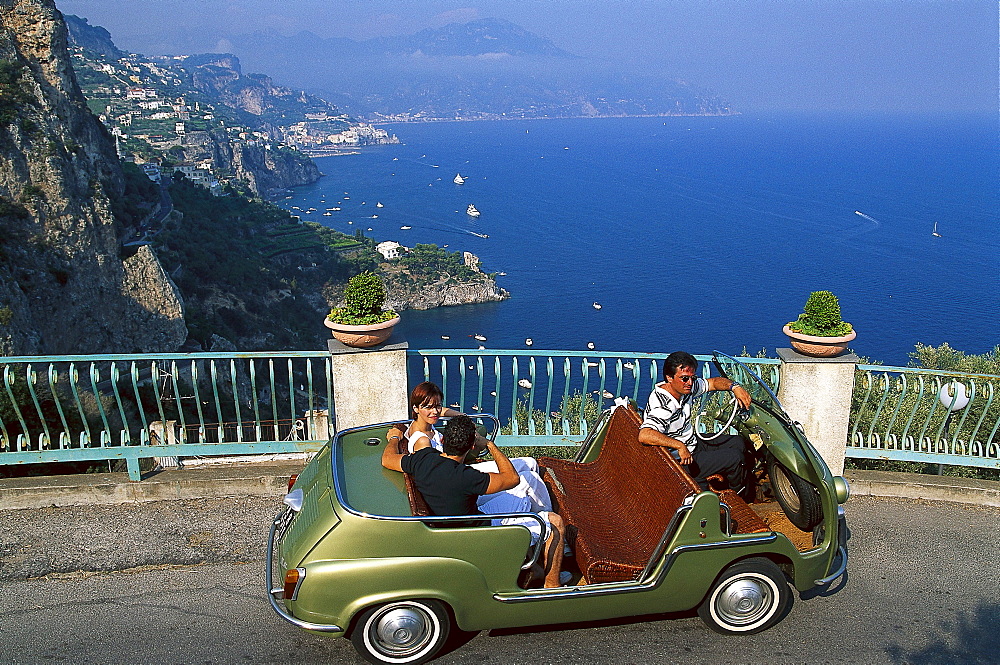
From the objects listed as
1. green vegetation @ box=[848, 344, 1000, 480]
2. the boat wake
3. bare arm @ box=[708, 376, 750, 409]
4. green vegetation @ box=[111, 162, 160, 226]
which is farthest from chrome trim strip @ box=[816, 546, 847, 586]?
the boat wake

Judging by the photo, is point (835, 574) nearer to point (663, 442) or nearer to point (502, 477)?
point (663, 442)

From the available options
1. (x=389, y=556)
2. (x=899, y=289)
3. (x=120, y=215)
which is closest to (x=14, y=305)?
(x=120, y=215)

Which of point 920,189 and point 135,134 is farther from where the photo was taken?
point 920,189

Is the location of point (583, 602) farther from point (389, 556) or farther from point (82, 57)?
point (82, 57)

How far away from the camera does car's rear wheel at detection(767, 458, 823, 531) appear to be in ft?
14.2

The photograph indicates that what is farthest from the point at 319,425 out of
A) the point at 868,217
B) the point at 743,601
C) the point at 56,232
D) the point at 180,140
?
the point at 180,140

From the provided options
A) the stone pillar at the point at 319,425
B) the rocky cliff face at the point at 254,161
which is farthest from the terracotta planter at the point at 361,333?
the rocky cliff face at the point at 254,161

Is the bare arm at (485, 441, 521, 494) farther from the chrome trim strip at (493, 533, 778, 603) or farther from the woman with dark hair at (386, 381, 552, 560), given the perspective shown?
the chrome trim strip at (493, 533, 778, 603)

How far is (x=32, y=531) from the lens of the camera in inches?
213

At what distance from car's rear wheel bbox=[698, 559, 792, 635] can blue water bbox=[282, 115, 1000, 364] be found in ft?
234

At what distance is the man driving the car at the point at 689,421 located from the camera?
15.7 feet

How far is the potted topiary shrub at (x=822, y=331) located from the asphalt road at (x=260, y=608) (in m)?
1.29

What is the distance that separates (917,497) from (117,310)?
178 feet

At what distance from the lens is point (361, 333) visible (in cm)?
594
